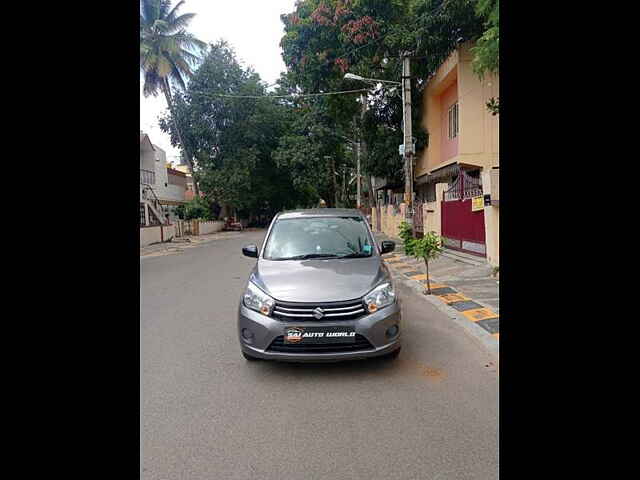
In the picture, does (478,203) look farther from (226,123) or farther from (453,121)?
(226,123)

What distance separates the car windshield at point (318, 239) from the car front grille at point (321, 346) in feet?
4.16

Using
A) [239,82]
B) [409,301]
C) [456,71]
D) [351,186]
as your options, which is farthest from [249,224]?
[409,301]

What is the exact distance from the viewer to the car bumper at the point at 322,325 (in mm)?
3824

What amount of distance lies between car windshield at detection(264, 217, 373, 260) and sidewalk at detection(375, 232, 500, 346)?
1766 millimetres

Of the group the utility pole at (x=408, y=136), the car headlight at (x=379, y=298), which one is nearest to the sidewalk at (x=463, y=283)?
the car headlight at (x=379, y=298)

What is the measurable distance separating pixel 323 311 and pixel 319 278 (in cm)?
47

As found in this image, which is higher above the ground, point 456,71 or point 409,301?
point 456,71

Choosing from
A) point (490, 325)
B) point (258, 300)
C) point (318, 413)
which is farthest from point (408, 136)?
point (318, 413)

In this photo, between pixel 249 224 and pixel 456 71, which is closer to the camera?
pixel 456 71

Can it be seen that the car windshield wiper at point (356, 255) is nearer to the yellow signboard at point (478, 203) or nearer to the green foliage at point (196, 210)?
the yellow signboard at point (478, 203)

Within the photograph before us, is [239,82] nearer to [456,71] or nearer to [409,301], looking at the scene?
[456,71]

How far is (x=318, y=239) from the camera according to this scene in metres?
5.26
